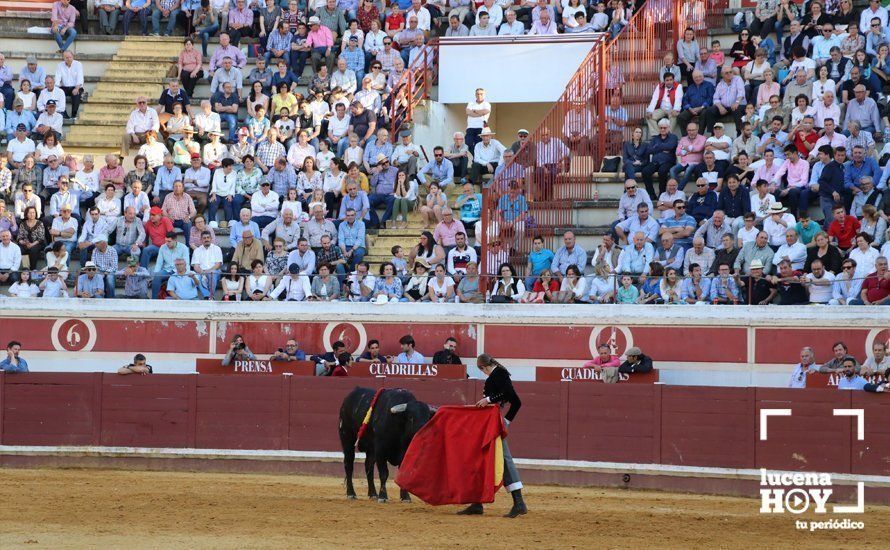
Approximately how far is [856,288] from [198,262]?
27.8 feet

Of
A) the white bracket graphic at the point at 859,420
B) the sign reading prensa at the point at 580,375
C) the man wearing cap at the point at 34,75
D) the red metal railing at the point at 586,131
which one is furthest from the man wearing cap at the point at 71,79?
the white bracket graphic at the point at 859,420

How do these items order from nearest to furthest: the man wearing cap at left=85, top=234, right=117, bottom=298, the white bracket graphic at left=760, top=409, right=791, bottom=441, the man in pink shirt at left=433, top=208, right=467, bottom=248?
the white bracket graphic at left=760, top=409, right=791, bottom=441, the man in pink shirt at left=433, top=208, right=467, bottom=248, the man wearing cap at left=85, top=234, right=117, bottom=298

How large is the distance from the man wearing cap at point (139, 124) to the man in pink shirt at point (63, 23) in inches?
111

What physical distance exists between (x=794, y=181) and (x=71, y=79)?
12.1m

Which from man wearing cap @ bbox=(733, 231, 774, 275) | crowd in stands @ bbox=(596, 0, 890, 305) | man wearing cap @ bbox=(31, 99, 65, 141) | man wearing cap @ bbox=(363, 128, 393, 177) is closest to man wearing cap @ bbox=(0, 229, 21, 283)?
man wearing cap @ bbox=(31, 99, 65, 141)

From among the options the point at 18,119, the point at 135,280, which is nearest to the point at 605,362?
the point at 135,280

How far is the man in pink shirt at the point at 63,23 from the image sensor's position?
24344mm

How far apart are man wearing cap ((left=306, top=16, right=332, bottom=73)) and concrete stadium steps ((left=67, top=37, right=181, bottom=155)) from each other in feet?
9.12

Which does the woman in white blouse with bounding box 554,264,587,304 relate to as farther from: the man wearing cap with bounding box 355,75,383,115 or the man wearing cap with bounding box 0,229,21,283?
the man wearing cap with bounding box 0,229,21,283

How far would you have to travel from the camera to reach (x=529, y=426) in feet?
54.8

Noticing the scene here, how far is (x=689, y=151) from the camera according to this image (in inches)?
732

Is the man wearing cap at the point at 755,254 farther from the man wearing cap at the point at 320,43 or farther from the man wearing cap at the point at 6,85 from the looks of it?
the man wearing cap at the point at 6,85

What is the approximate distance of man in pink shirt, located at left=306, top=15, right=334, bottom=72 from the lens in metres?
22.7

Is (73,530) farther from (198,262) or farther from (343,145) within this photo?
(343,145)
